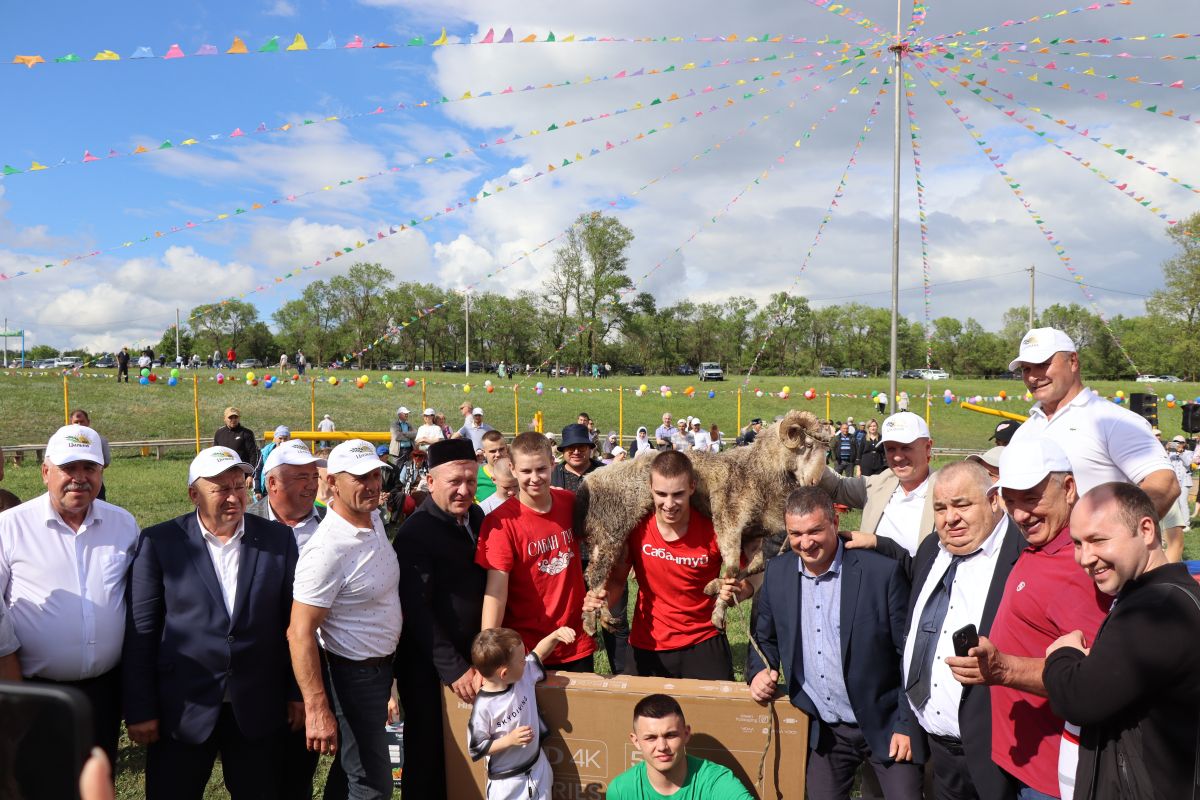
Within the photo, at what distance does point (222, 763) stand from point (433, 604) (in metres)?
1.08

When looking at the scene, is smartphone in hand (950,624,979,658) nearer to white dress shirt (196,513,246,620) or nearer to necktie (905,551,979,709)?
necktie (905,551,979,709)

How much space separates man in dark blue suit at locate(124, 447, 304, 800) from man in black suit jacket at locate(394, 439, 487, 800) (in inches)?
22.3

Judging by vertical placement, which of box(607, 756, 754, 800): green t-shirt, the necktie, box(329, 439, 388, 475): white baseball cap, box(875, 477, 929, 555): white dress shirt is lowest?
box(607, 756, 754, 800): green t-shirt

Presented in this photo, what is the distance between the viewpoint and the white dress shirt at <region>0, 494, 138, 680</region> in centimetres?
316

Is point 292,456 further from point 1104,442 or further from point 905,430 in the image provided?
point 1104,442

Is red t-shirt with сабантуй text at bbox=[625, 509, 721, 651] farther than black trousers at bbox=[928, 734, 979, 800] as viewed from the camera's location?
Yes

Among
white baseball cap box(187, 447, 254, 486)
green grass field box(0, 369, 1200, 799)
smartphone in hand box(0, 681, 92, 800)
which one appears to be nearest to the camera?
smartphone in hand box(0, 681, 92, 800)

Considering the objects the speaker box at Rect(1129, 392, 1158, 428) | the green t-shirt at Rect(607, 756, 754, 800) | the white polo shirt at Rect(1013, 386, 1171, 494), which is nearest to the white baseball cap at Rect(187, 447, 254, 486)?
the green t-shirt at Rect(607, 756, 754, 800)

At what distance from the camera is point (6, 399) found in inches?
906

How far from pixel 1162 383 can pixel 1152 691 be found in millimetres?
44352

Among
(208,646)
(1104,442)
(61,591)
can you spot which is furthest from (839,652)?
(61,591)

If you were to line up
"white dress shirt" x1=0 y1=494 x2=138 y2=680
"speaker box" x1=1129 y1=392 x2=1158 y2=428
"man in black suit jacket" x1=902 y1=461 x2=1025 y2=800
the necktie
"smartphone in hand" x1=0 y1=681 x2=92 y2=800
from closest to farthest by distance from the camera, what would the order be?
1. "smartphone in hand" x1=0 y1=681 x2=92 y2=800
2. "man in black suit jacket" x1=902 y1=461 x2=1025 y2=800
3. the necktie
4. "white dress shirt" x1=0 y1=494 x2=138 y2=680
5. "speaker box" x1=1129 y1=392 x2=1158 y2=428

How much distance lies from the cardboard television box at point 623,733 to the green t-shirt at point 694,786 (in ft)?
0.64

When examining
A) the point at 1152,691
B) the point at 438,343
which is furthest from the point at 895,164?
the point at 438,343
